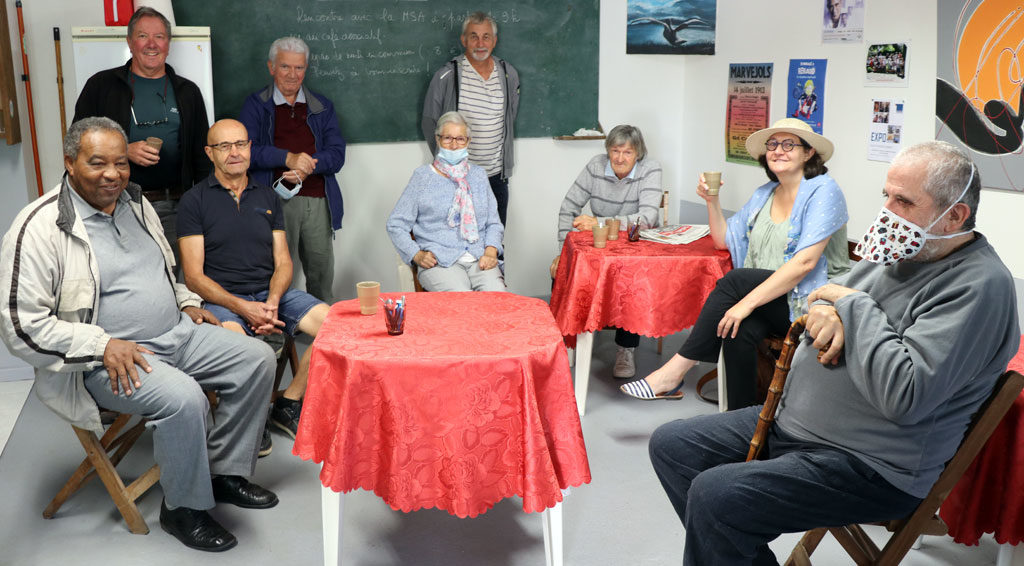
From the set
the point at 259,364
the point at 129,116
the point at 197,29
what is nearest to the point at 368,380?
the point at 259,364

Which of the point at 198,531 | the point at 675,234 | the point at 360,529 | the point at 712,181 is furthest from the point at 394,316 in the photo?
the point at 675,234

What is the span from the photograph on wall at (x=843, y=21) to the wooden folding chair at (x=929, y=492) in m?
2.39

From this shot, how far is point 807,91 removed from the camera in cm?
437

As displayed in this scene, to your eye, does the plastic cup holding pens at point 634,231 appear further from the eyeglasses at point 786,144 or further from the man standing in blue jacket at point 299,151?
the man standing in blue jacket at point 299,151

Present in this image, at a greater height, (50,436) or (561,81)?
(561,81)

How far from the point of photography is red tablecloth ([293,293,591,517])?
226 cm

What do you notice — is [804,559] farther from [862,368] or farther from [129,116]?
[129,116]

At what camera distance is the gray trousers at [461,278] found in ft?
12.7

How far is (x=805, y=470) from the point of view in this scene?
196cm

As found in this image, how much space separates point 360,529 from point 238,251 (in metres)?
1.26

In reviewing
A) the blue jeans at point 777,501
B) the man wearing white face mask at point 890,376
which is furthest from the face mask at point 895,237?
the blue jeans at point 777,501

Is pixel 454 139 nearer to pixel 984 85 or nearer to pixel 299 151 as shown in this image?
pixel 299 151

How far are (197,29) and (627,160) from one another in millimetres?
2234

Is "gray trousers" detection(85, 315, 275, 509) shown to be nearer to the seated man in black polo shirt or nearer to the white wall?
the seated man in black polo shirt
